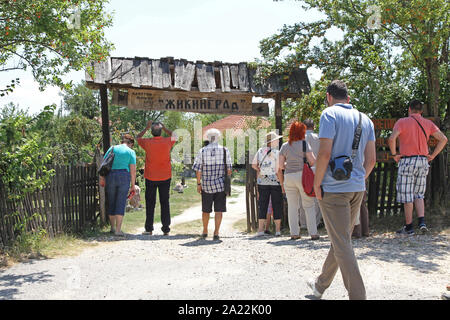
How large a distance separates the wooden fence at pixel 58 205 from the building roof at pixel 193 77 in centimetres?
189

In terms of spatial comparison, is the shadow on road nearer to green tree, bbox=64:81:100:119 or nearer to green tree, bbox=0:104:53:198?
green tree, bbox=0:104:53:198

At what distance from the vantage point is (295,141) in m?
6.96

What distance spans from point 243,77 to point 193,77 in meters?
1.11

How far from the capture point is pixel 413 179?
7059 millimetres

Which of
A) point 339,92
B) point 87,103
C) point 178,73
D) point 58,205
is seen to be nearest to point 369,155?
point 339,92

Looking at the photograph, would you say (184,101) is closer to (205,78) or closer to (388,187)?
(205,78)

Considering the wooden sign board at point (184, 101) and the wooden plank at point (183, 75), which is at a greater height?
the wooden plank at point (183, 75)

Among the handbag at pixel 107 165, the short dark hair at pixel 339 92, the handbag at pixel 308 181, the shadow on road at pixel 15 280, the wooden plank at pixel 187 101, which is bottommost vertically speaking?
the shadow on road at pixel 15 280

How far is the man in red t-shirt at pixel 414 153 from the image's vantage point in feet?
22.9

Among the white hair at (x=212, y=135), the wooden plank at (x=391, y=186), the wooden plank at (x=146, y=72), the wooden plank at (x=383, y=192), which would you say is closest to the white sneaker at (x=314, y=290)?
the white hair at (x=212, y=135)

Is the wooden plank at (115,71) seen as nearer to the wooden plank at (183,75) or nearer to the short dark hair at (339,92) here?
the wooden plank at (183,75)

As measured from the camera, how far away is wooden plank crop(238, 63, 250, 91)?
9.57 metres
